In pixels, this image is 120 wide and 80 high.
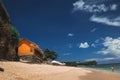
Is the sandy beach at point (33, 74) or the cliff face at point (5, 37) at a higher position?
the cliff face at point (5, 37)

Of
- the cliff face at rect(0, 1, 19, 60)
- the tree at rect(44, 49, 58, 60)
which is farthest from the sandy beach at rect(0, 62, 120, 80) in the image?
the tree at rect(44, 49, 58, 60)

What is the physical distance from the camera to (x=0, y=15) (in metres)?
37.1

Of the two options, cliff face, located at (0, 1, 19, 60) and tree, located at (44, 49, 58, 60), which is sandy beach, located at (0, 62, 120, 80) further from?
tree, located at (44, 49, 58, 60)

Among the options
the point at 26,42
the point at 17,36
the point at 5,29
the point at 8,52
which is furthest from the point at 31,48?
the point at 5,29

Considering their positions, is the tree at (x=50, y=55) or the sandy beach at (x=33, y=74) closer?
the sandy beach at (x=33, y=74)

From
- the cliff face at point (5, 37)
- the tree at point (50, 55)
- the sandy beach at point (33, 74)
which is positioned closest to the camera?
the sandy beach at point (33, 74)

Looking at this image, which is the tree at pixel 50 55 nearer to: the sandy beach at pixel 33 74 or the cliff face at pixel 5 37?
the cliff face at pixel 5 37

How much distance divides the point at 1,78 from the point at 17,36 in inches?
1231

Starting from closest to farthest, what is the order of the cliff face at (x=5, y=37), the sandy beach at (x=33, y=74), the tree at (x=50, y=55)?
the sandy beach at (x=33, y=74) → the cliff face at (x=5, y=37) → the tree at (x=50, y=55)

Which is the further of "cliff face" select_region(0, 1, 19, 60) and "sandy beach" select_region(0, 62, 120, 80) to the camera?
"cliff face" select_region(0, 1, 19, 60)

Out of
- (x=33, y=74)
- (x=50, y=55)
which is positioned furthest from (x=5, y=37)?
(x=50, y=55)

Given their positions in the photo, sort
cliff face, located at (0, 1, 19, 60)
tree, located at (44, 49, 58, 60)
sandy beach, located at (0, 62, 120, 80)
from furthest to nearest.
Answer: tree, located at (44, 49, 58, 60)
cliff face, located at (0, 1, 19, 60)
sandy beach, located at (0, 62, 120, 80)

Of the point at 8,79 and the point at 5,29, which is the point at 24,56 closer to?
the point at 5,29

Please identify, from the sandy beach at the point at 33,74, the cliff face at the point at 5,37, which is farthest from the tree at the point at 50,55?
the sandy beach at the point at 33,74
